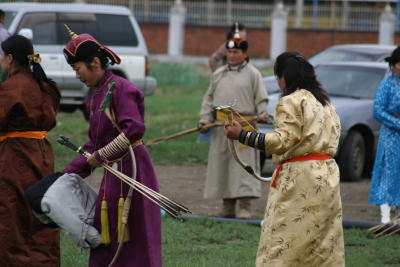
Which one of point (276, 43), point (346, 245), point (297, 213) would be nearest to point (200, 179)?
point (346, 245)

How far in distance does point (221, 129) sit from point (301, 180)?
13.1 feet

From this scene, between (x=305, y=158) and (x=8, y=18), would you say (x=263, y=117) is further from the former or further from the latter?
(x=8, y=18)

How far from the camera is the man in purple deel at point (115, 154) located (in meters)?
5.70

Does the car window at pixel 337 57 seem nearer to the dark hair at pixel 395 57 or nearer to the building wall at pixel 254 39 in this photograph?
the dark hair at pixel 395 57

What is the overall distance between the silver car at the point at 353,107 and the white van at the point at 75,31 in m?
3.70

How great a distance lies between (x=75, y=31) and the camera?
655 inches

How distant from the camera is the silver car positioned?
1234cm

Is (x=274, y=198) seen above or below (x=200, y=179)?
above

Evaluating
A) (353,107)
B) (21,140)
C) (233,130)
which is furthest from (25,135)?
(353,107)

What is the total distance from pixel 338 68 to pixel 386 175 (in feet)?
15.7

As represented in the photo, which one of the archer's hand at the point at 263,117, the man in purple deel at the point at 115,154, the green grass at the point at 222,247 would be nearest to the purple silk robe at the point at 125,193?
the man in purple deel at the point at 115,154

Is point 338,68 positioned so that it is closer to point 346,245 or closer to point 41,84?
point 346,245

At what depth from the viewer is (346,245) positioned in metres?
8.16

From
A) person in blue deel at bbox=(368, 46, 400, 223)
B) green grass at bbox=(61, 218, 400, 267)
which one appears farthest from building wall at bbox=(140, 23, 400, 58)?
green grass at bbox=(61, 218, 400, 267)
